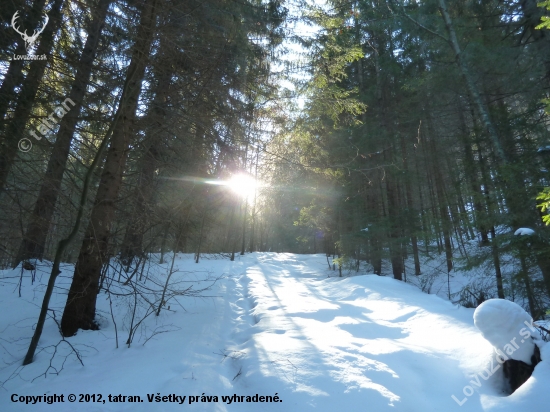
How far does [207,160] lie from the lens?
545 cm

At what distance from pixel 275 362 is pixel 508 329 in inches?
95.2

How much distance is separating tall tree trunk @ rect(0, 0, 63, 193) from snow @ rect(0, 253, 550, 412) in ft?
5.13

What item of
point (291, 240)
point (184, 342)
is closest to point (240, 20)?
point (184, 342)

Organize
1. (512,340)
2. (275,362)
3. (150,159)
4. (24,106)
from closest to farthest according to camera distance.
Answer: (512,340) → (275,362) → (24,106) → (150,159)

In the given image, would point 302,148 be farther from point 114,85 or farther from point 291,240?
point 291,240

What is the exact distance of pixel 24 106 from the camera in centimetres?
374

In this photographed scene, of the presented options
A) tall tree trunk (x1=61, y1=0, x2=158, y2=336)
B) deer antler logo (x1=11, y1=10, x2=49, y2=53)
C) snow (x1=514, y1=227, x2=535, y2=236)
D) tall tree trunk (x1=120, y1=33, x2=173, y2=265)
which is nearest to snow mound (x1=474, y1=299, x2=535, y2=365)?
snow (x1=514, y1=227, x2=535, y2=236)

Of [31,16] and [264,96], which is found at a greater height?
[264,96]

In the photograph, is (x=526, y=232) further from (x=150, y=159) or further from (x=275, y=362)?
(x=150, y=159)

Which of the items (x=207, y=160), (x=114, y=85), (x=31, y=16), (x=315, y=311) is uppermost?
(x=31, y=16)

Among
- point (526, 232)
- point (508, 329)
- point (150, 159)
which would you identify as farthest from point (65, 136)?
point (526, 232)

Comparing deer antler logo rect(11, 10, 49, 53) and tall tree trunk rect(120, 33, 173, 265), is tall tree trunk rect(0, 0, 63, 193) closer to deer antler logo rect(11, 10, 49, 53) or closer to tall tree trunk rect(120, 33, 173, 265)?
deer antler logo rect(11, 10, 49, 53)

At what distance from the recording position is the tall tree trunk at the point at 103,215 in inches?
159

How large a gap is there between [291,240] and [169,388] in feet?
126
